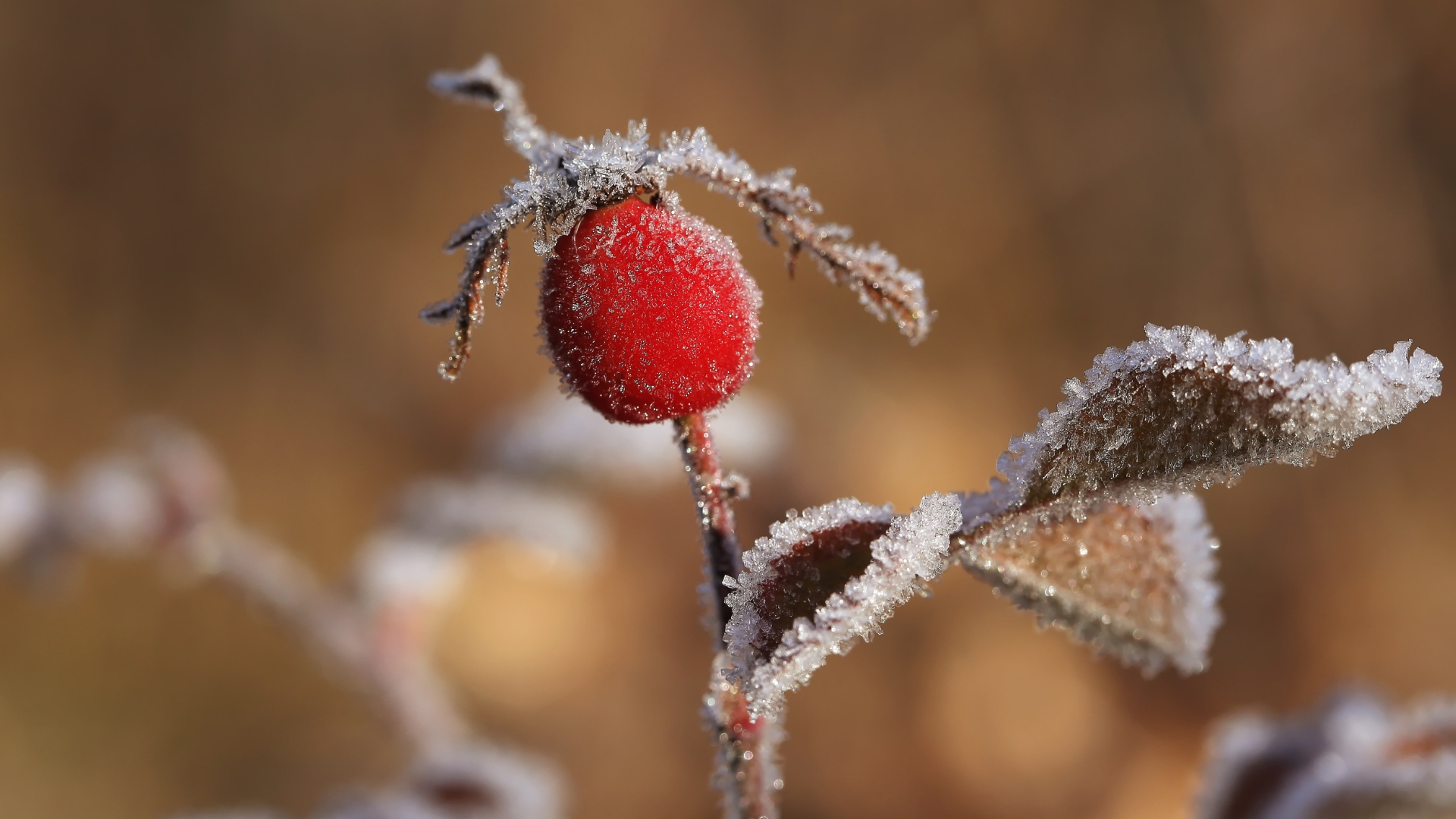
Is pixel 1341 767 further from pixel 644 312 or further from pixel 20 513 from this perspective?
pixel 20 513

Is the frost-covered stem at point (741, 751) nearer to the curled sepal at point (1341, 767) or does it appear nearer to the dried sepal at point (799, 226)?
the dried sepal at point (799, 226)

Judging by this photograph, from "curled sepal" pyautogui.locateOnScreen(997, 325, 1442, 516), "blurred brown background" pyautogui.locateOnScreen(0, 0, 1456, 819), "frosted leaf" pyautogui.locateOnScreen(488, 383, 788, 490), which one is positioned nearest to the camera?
"curled sepal" pyautogui.locateOnScreen(997, 325, 1442, 516)

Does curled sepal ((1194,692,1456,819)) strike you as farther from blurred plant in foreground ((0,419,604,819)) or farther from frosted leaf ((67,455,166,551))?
frosted leaf ((67,455,166,551))

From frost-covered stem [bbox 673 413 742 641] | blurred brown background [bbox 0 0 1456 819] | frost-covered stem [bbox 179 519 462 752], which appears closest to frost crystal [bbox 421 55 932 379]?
frost-covered stem [bbox 673 413 742 641]

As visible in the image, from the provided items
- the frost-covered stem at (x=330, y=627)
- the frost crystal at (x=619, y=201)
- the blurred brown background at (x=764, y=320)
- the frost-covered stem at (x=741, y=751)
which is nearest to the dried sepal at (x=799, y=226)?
the frost crystal at (x=619, y=201)

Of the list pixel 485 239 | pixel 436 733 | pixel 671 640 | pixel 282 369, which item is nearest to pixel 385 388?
pixel 282 369

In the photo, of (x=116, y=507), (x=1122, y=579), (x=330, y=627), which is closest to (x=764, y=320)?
(x=330, y=627)
